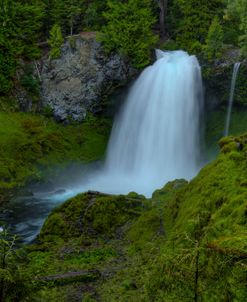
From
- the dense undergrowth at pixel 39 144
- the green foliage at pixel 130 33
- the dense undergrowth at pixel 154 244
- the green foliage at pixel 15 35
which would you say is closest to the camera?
the dense undergrowth at pixel 154 244

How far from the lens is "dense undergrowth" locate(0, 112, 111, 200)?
27.5 metres

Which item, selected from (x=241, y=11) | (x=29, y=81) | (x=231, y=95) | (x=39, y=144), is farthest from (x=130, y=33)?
(x=39, y=144)

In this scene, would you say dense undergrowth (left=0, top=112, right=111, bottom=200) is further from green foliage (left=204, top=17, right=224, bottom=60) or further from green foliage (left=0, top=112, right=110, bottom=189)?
green foliage (left=204, top=17, right=224, bottom=60)

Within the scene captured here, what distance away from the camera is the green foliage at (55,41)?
116ft

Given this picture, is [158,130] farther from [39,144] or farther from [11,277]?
[11,277]

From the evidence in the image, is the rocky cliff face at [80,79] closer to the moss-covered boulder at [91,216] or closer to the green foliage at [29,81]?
the green foliage at [29,81]

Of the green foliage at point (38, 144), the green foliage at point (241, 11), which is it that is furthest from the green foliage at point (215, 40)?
the green foliage at point (38, 144)

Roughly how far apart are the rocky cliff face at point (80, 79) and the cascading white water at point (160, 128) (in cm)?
251

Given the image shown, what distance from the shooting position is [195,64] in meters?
32.6

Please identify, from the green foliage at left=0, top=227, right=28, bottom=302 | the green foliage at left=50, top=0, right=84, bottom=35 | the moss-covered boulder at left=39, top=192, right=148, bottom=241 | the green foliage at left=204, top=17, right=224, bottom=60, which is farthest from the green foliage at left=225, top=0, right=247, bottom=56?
the green foliage at left=0, top=227, right=28, bottom=302

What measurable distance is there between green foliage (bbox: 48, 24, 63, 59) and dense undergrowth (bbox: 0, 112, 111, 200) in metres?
5.93

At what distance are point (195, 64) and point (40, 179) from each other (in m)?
15.6

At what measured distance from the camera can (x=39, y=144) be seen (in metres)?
30.7

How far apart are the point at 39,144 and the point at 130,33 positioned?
12434mm
